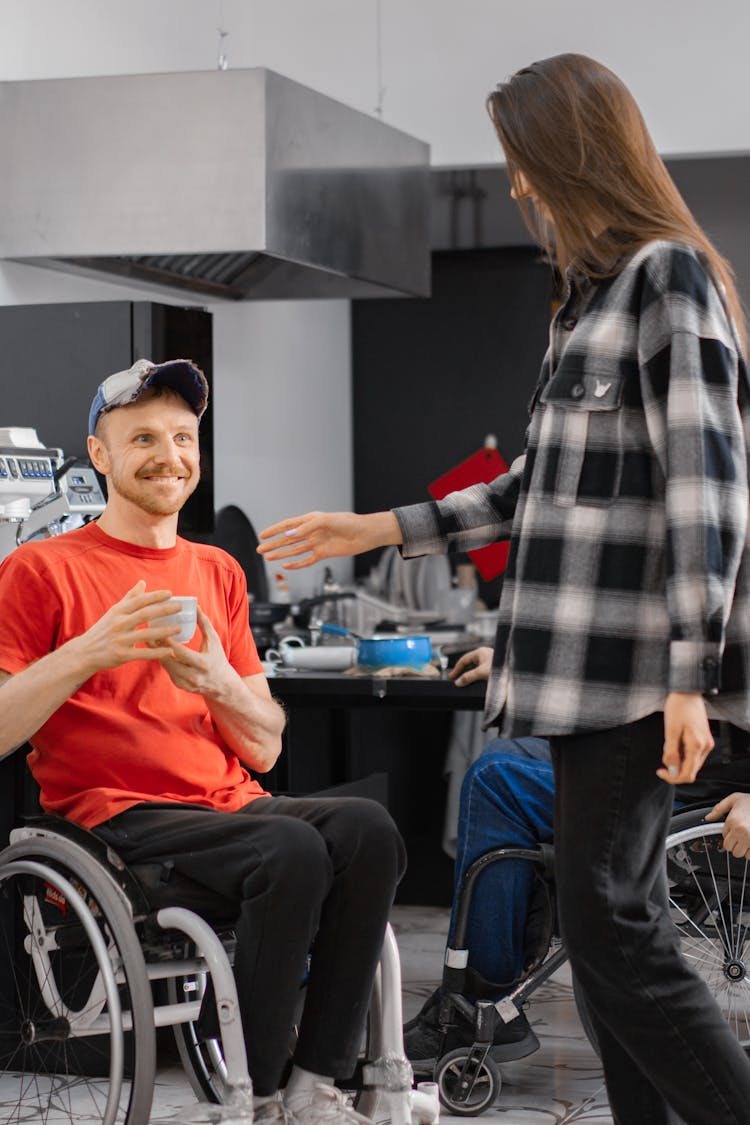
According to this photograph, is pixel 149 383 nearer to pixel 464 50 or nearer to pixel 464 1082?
pixel 464 1082

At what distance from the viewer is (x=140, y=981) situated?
6.52ft

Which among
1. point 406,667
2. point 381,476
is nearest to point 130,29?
point 406,667

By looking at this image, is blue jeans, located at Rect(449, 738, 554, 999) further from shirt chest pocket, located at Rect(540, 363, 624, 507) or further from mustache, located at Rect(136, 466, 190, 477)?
shirt chest pocket, located at Rect(540, 363, 624, 507)

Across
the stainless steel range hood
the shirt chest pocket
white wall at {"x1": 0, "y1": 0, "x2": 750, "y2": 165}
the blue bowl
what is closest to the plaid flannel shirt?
the shirt chest pocket

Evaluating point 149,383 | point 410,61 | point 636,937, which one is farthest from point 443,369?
point 636,937

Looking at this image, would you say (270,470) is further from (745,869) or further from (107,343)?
(745,869)

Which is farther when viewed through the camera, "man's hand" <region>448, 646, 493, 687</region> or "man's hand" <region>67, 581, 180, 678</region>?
"man's hand" <region>448, 646, 493, 687</region>

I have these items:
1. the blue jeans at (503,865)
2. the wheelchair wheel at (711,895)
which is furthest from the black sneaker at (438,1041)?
the wheelchair wheel at (711,895)

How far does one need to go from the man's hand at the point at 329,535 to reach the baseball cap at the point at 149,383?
0.36 meters

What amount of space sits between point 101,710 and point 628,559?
834 mm

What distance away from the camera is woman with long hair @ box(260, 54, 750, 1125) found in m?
1.79

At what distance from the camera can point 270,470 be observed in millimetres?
5402

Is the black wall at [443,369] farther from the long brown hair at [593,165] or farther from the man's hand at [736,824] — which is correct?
the long brown hair at [593,165]

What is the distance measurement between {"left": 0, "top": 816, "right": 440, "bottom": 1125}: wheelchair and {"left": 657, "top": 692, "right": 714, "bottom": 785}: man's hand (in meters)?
0.60
